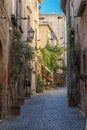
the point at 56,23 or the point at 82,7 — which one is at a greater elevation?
the point at 56,23

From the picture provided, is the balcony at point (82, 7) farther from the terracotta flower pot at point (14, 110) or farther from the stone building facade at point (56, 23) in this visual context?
the stone building facade at point (56, 23)

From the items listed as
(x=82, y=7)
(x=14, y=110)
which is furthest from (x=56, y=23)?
(x=14, y=110)

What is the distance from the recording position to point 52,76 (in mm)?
48906

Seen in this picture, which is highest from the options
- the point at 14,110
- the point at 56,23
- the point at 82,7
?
the point at 56,23

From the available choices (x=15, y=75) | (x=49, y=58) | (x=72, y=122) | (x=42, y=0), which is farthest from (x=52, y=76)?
(x=72, y=122)

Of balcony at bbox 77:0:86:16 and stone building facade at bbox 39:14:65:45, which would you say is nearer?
balcony at bbox 77:0:86:16

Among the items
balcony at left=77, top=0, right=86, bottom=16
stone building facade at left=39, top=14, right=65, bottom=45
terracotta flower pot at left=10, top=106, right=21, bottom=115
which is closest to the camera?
balcony at left=77, top=0, right=86, bottom=16

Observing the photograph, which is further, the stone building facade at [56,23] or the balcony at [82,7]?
the stone building facade at [56,23]

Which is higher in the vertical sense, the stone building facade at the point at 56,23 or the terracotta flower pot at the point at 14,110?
the stone building facade at the point at 56,23

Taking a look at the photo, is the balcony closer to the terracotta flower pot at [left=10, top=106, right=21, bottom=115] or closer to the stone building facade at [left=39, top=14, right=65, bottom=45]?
the terracotta flower pot at [left=10, top=106, right=21, bottom=115]

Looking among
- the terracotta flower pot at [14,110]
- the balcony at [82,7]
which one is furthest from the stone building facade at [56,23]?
the terracotta flower pot at [14,110]

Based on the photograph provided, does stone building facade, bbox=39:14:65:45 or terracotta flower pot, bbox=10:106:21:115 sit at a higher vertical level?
stone building facade, bbox=39:14:65:45

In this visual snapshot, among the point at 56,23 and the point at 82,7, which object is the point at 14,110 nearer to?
the point at 82,7

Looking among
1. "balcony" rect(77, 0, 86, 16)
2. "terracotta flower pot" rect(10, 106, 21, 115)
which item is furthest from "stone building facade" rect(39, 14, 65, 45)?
"terracotta flower pot" rect(10, 106, 21, 115)
